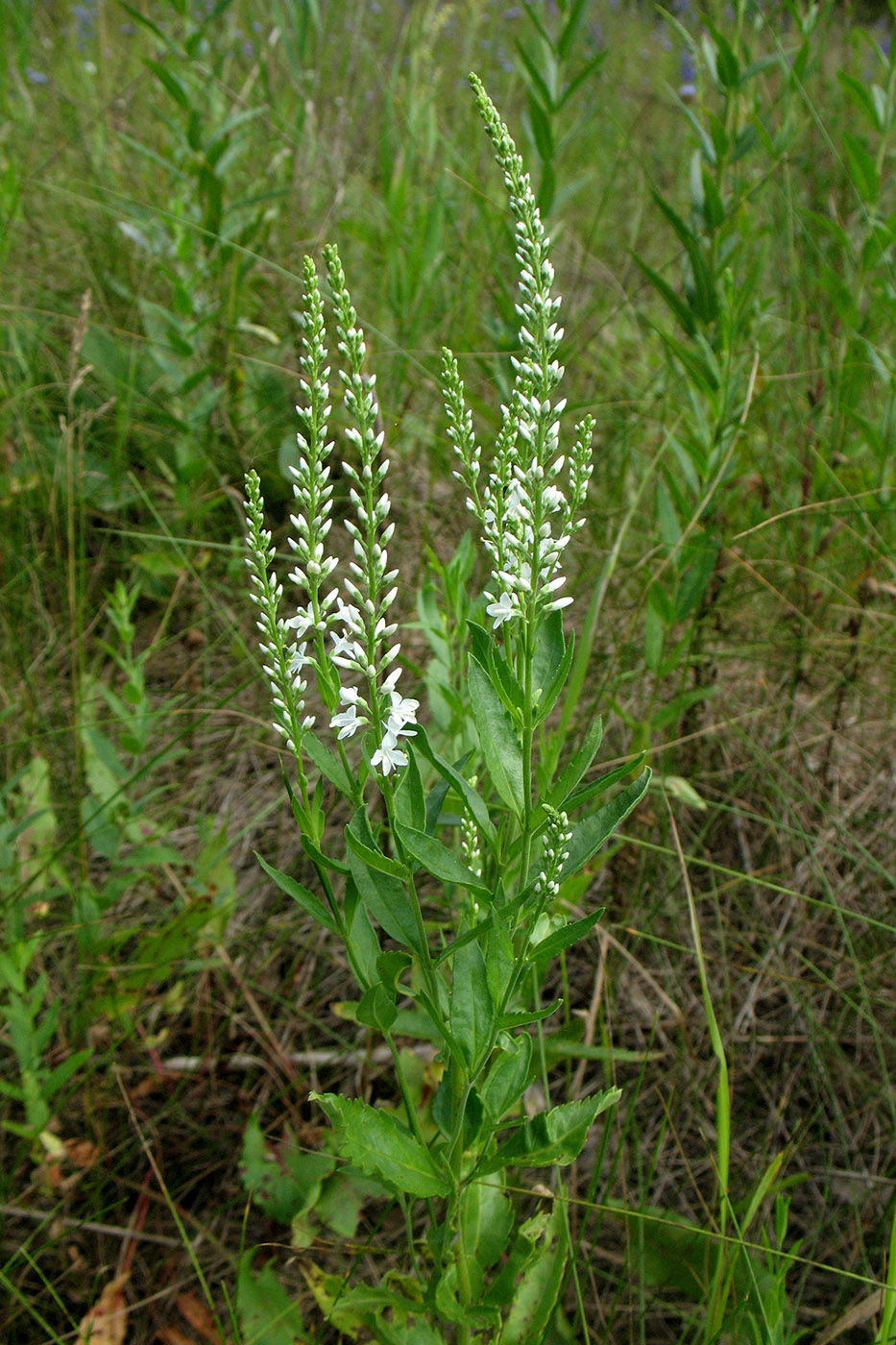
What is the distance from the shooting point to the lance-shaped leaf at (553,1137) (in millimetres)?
1346

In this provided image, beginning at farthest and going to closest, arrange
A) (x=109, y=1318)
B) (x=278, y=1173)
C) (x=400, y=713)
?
(x=278, y=1173)
(x=109, y=1318)
(x=400, y=713)

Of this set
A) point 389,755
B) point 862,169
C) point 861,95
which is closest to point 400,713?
point 389,755

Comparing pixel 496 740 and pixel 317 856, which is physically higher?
pixel 496 740

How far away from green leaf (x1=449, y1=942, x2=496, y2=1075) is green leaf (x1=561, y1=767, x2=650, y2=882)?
0.17 metres

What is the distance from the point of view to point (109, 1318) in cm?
198

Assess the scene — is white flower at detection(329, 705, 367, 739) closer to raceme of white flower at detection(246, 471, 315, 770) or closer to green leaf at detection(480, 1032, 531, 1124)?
raceme of white flower at detection(246, 471, 315, 770)

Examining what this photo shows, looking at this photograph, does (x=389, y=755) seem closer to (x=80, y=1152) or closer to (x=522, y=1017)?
(x=522, y=1017)

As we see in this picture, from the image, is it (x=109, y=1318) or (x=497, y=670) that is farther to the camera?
(x=109, y=1318)

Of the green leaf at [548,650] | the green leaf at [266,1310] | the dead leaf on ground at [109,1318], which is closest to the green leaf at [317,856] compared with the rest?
the green leaf at [548,650]

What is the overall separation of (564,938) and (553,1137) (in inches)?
13.9

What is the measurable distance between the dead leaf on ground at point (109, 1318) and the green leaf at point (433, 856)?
136 centimetres

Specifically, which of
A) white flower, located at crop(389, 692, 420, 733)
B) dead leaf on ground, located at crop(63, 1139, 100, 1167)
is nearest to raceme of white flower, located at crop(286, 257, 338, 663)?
white flower, located at crop(389, 692, 420, 733)

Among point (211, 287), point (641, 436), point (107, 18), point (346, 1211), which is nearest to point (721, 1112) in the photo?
point (346, 1211)

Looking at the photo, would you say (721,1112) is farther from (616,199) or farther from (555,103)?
(616,199)
